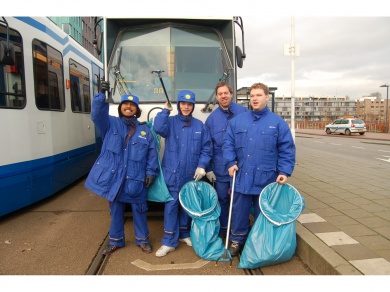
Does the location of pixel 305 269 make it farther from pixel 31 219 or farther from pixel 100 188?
pixel 31 219

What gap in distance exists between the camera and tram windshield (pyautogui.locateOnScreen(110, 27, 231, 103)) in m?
4.73

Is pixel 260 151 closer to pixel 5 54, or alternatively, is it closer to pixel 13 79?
pixel 5 54

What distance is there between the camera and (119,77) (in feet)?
15.6

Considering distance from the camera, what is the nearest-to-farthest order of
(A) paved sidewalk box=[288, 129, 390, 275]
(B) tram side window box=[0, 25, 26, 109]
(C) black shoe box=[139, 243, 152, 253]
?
1. (A) paved sidewalk box=[288, 129, 390, 275]
2. (C) black shoe box=[139, 243, 152, 253]
3. (B) tram side window box=[0, 25, 26, 109]

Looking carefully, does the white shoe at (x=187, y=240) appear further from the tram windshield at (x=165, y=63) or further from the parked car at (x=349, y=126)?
the parked car at (x=349, y=126)

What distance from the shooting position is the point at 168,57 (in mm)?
4805

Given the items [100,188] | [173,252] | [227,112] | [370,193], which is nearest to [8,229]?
[100,188]

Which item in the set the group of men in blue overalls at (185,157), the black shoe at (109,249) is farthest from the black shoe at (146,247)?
the black shoe at (109,249)

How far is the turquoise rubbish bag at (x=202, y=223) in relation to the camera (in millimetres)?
3605

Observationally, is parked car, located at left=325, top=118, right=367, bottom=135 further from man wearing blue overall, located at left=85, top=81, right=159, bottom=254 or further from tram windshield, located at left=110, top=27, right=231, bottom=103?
man wearing blue overall, located at left=85, top=81, right=159, bottom=254

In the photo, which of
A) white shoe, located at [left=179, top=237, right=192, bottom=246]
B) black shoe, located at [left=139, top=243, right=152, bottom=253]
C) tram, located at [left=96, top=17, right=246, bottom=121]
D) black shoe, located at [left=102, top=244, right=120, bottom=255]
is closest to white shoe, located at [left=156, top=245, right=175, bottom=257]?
black shoe, located at [left=139, top=243, right=152, bottom=253]

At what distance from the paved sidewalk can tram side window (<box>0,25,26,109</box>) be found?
4.48 meters

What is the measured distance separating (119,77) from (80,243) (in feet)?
8.22

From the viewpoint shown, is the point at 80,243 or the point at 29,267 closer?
the point at 29,267
